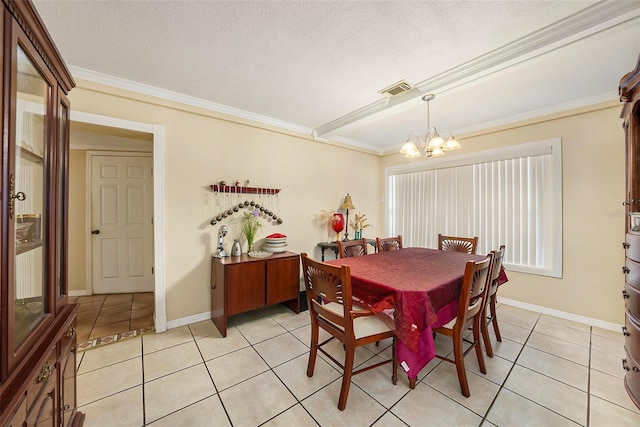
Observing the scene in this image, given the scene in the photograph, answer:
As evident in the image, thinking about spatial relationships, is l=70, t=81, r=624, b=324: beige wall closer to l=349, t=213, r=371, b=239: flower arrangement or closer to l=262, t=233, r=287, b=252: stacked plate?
l=262, t=233, r=287, b=252: stacked plate

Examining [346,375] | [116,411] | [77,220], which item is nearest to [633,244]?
[346,375]

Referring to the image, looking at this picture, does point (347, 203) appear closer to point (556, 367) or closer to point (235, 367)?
point (235, 367)

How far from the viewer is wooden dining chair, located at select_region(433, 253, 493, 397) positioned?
5.31ft

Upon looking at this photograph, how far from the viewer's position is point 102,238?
144 inches

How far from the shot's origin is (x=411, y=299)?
1.54 meters

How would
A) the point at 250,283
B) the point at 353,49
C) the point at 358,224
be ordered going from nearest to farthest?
the point at 353,49
the point at 250,283
the point at 358,224

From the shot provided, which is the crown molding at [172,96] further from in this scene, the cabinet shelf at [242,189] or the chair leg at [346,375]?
the chair leg at [346,375]

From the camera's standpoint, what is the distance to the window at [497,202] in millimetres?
3031

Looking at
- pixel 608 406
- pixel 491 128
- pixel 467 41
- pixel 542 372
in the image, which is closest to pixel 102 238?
pixel 467 41

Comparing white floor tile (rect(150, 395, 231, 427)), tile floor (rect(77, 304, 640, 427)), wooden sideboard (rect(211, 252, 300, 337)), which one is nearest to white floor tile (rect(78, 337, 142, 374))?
tile floor (rect(77, 304, 640, 427))

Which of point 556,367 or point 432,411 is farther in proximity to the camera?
point 556,367

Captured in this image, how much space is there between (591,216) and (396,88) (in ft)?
8.42

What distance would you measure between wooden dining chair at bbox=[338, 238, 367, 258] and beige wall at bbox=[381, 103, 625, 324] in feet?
7.29

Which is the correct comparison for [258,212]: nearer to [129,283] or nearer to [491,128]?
[129,283]
